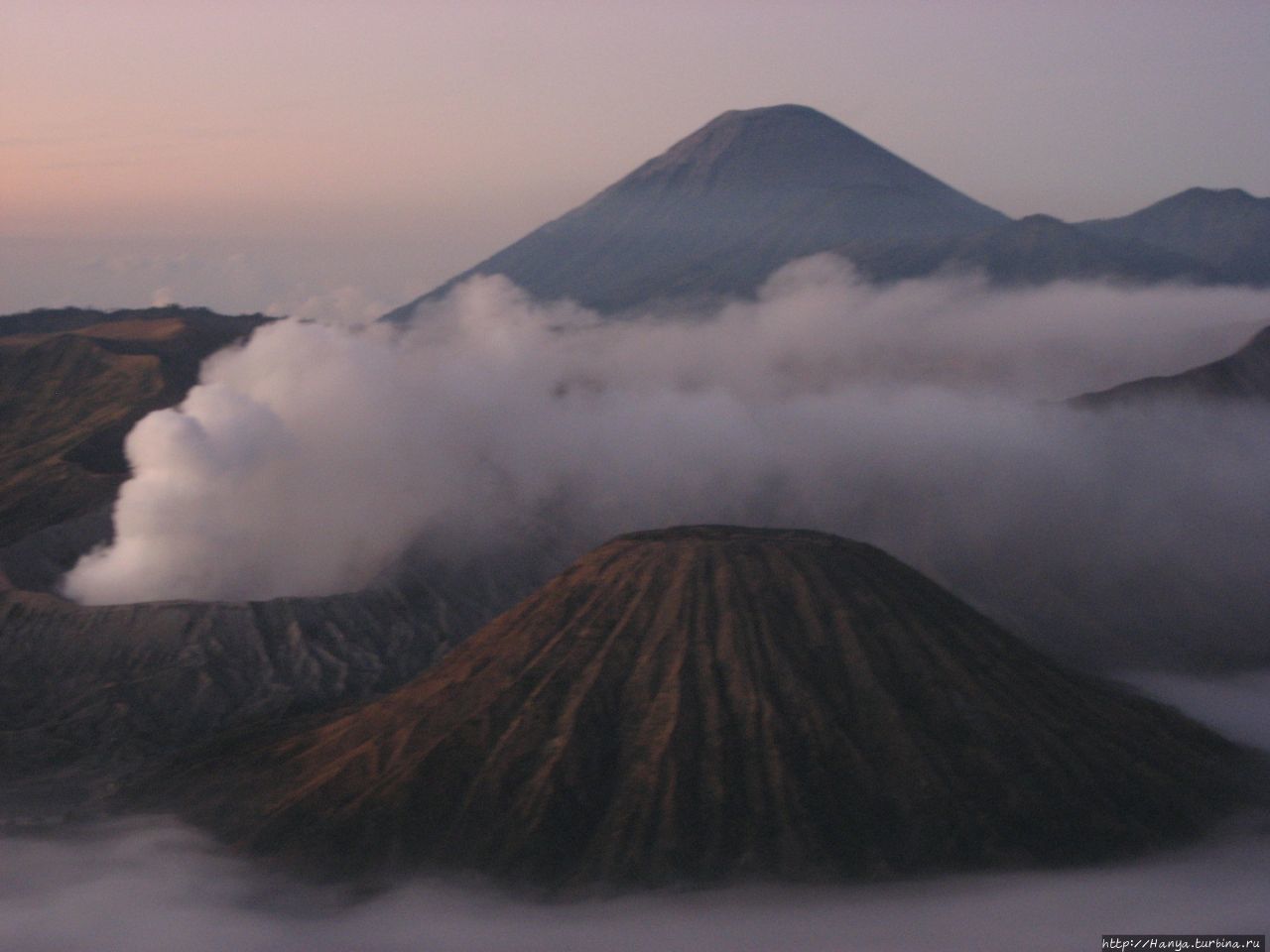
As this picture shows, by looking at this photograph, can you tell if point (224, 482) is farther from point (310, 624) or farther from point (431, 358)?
point (431, 358)

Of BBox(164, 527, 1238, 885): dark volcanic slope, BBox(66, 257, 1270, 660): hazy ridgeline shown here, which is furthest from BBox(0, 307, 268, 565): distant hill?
BBox(164, 527, 1238, 885): dark volcanic slope

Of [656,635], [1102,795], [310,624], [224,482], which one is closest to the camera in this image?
[1102,795]

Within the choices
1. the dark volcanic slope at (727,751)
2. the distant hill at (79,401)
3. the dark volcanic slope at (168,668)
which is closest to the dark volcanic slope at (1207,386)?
the dark volcanic slope at (727,751)

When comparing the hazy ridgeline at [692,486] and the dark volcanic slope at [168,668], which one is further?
the hazy ridgeline at [692,486]

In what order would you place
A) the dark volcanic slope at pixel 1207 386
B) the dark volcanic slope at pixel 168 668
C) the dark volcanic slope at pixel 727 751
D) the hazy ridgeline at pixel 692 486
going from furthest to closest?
the dark volcanic slope at pixel 1207 386 → the hazy ridgeline at pixel 692 486 → the dark volcanic slope at pixel 168 668 → the dark volcanic slope at pixel 727 751

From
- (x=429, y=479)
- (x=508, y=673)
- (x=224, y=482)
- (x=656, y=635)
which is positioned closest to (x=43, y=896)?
(x=508, y=673)

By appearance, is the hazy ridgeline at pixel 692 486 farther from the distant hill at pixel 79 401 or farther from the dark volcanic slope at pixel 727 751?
the dark volcanic slope at pixel 727 751

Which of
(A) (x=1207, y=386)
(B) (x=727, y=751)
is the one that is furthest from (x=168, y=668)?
(A) (x=1207, y=386)

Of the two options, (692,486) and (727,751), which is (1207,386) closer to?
(692,486)
